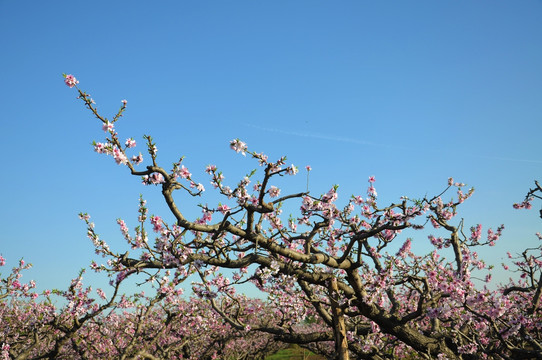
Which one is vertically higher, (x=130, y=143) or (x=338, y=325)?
(x=130, y=143)

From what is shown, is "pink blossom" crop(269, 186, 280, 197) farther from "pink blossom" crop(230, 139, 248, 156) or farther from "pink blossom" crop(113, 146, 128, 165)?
"pink blossom" crop(113, 146, 128, 165)

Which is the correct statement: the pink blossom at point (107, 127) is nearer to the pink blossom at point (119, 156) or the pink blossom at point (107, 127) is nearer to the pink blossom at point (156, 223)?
the pink blossom at point (119, 156)

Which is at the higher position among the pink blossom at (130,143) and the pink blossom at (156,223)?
the pink blossom at (130,143)

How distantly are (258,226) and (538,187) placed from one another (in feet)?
28.6

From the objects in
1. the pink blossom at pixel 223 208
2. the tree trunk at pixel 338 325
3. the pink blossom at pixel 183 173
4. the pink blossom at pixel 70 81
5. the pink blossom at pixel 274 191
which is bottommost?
the tree trunk at pixel 338 325

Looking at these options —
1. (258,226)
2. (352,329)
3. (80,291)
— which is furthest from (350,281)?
(80,291)

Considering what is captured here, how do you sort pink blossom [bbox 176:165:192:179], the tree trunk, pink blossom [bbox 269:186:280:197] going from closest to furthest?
pink blossom [bbox 176:165:192:179]
pink blossom [bbox 269:186:280:197]
the tree trunk

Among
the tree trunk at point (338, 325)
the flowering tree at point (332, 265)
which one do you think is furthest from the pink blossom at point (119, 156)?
the tree trunk at point (338, 325)

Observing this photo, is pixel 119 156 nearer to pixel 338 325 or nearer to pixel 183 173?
pixel 183 173

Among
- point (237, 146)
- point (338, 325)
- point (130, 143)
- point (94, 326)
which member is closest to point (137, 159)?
point (130, 143)

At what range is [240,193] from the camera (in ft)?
23.5

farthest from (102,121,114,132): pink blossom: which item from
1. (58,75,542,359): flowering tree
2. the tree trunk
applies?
the tree trunk

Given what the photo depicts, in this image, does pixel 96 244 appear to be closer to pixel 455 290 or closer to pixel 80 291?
pixel 80 291

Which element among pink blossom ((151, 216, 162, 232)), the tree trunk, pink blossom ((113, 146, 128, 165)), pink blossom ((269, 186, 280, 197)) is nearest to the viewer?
pink blossom ((113, 146, 128, 165))
